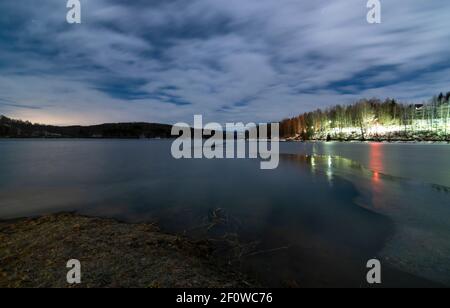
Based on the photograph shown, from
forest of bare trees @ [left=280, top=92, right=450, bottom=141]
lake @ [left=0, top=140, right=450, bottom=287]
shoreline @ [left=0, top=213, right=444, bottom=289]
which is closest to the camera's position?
shoreline @ [left=0, top=213, right=444, bottom=289]

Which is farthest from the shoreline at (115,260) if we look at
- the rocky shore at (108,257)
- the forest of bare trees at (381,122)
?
the forest of bare trees at (381,122)

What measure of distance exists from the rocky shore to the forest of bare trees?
95515 millimetres

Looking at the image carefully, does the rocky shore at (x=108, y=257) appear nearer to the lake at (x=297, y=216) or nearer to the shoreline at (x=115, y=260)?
the shoreline at (x=115, y=260)

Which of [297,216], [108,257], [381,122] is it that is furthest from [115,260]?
[381,122]

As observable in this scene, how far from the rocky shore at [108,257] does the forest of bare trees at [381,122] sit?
313 ft

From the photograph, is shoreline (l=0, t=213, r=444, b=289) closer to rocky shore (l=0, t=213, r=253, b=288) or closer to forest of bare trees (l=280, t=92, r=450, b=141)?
rocky shore (l=0, t=213, r=253, b=288)

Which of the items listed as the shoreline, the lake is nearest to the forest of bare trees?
the lake

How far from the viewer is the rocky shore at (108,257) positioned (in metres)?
4.82

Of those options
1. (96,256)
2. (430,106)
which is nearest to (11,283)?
(96,256)

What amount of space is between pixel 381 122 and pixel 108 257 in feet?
451

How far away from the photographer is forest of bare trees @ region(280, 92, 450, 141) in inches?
3469

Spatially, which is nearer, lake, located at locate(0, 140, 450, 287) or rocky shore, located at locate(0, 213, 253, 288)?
rocky shore, located at locate(0, 213, 253, 288)
